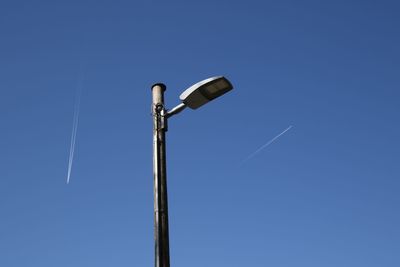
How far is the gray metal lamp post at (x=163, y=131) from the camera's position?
5.93 m

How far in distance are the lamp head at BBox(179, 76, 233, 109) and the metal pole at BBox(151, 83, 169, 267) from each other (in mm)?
326

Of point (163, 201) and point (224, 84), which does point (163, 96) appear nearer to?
point (224, 84)

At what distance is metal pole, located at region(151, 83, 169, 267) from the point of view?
5887 millimetres

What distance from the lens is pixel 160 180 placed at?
6.27m

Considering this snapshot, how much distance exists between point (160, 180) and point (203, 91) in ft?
4.40

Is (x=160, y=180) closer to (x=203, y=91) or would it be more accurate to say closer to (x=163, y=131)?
(x=163, y=131)

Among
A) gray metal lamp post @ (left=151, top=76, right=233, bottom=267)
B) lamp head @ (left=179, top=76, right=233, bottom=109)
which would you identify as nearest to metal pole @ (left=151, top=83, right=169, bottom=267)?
gray metal lamp post @ (left=151, top=76, right=233, bottom=267)

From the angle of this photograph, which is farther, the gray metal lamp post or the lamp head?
the lamp head

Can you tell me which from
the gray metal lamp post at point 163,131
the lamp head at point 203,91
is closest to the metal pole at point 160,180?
the gray metal lamp post at point 163,131

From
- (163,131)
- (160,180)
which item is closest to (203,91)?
(163,131)

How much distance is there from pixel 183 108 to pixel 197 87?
324mm

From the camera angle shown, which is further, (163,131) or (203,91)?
(203,91)

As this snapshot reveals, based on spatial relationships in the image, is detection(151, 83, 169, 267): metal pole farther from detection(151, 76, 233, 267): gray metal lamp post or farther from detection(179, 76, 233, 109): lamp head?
detection(179, 76, 233, 109): lamp head

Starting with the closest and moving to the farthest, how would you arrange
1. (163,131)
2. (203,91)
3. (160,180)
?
1. (160,180)
2. (163,131)
3. (203,91)
